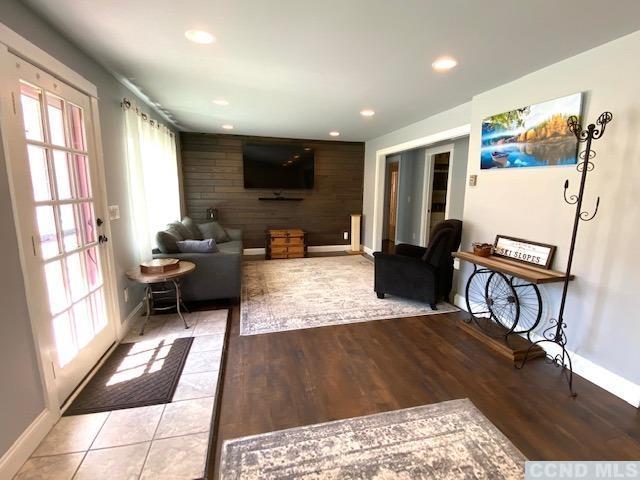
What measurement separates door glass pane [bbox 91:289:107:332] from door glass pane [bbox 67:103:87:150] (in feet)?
3.77

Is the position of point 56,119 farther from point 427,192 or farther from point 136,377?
point 427,192

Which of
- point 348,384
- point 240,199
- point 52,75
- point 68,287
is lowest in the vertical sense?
point 348,384

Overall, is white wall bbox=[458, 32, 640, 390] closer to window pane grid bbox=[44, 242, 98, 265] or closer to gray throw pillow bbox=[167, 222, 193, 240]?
window pane grid bbox=[44, 242, 98, 265]

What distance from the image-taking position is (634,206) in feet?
6.45

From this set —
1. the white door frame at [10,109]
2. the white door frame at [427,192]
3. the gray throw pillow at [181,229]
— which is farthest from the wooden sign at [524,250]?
the gray throw pillow at [181,229]

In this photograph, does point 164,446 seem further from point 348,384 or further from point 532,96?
point 532,96

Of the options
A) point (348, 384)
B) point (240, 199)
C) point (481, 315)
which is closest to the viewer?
point (348, 384)

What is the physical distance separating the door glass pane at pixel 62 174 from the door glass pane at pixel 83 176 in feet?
0.38

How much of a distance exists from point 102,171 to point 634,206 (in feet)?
12.8

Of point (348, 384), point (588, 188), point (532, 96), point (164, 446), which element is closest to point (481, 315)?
point (588, 188)

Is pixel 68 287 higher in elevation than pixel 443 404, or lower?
higher

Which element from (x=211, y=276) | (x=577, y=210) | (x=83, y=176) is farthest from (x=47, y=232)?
(x=577, y=210)

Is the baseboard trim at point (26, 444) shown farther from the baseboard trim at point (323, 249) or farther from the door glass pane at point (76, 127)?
the baseboard trim at point (323, 249)

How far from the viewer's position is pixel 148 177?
3516mm
